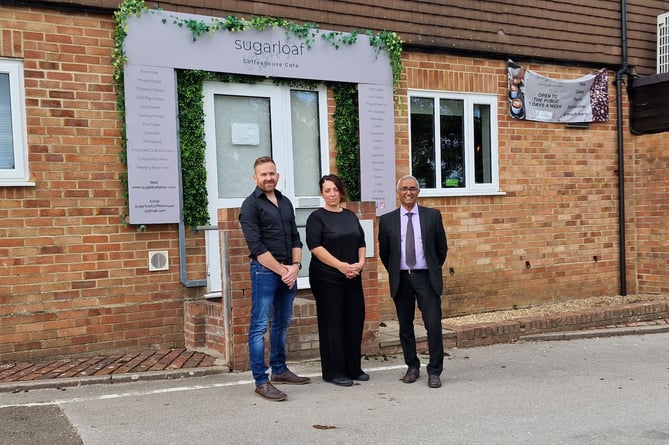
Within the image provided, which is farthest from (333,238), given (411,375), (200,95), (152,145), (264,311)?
(200,95)

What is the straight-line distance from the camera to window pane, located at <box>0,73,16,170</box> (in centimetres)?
649

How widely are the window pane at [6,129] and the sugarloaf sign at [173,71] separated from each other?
42.5 inches

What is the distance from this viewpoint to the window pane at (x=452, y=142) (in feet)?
30.3

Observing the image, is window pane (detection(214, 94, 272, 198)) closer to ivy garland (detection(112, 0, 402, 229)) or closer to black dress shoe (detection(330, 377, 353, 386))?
ivy garland (detection(112, 0, 402, 229))

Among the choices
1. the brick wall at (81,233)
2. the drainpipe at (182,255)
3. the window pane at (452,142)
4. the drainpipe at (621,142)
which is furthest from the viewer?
the drainpipe at (621,142)

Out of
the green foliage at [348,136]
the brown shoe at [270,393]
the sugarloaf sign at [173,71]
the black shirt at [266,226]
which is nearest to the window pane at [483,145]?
the sugarloaf sign at [173,71]

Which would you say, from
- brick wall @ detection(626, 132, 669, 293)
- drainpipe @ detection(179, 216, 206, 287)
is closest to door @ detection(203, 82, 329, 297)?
drainpipe @ detection(179, 216, 206, 287)

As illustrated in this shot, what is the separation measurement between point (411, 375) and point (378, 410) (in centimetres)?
A: 91

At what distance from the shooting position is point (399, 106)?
8.71 metres

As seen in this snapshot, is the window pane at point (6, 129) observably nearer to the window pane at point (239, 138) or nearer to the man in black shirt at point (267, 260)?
the window pane at point (239, 138)

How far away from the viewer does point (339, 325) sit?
19.2 ft

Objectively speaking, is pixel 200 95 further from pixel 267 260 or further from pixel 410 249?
pixel 410 249

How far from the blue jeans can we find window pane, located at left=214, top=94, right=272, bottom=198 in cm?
238

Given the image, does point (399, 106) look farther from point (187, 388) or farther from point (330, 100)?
point (187, 388)
